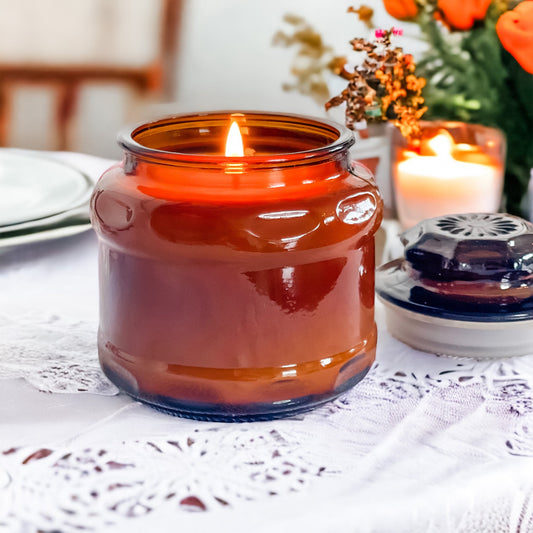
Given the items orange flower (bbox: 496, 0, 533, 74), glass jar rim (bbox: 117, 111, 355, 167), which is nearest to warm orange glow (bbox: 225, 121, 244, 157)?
glass jar rim (bbox: 117, 111, 355, 167)

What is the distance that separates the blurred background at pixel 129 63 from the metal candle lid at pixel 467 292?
1002 mm

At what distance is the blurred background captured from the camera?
57.2 inches

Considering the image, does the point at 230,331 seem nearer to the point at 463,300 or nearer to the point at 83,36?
the point at 463,300

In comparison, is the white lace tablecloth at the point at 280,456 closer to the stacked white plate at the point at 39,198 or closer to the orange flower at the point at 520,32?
the stacked white plate at the point at 39,198

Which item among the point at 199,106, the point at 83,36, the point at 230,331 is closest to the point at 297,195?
the point at 230,331

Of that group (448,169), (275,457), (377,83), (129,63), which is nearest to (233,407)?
(275,457)

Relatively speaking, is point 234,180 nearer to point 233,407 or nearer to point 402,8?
point 233,407

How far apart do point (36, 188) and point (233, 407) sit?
0.37m

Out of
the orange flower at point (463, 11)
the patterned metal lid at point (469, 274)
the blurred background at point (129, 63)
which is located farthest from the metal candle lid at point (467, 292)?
the blurred background at point (129, 63)

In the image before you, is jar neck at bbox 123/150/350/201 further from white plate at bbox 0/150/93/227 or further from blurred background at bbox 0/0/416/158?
blurred background at bbox 0/0/416/158

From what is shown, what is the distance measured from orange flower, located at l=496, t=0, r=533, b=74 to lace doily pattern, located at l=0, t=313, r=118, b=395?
35cm

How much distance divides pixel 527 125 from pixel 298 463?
1.57 ft

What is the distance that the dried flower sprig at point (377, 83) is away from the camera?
21.1 inches

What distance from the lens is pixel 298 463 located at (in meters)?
0.35
